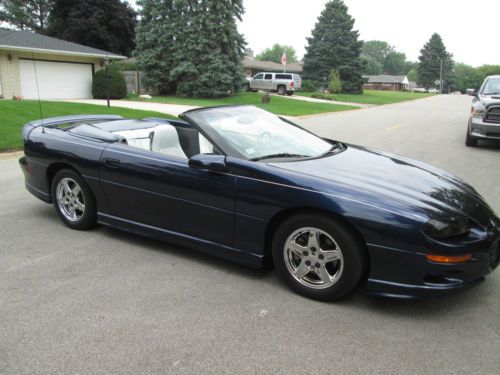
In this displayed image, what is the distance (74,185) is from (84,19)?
44.5 meters

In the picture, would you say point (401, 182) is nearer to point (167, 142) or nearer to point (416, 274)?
point (416, 274)

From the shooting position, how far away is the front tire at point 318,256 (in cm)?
316

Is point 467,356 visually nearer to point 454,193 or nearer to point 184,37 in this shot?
point 454,193

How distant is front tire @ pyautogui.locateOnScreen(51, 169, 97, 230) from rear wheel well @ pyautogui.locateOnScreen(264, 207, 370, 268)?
1989 millimetres

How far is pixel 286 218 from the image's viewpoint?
343 centimetres

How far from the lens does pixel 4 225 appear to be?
493 centimetres

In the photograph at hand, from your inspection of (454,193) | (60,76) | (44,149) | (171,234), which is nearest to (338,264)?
(454,193)

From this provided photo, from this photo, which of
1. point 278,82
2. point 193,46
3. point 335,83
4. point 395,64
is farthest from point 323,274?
point 395,64

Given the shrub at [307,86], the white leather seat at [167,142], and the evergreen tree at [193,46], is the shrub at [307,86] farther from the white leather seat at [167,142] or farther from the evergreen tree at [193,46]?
the white leather seat at [167,142]

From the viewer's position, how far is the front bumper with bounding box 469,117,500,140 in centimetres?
1098

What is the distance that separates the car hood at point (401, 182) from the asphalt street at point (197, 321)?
0.71 m

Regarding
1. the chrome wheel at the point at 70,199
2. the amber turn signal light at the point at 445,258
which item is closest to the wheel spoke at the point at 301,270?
the amber turn signal light at the point at 445,258

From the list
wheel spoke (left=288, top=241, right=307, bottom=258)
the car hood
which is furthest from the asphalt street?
the car hood

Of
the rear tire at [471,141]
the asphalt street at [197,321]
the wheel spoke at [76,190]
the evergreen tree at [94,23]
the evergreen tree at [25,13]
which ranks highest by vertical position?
the evergreen tree at [25,13]
